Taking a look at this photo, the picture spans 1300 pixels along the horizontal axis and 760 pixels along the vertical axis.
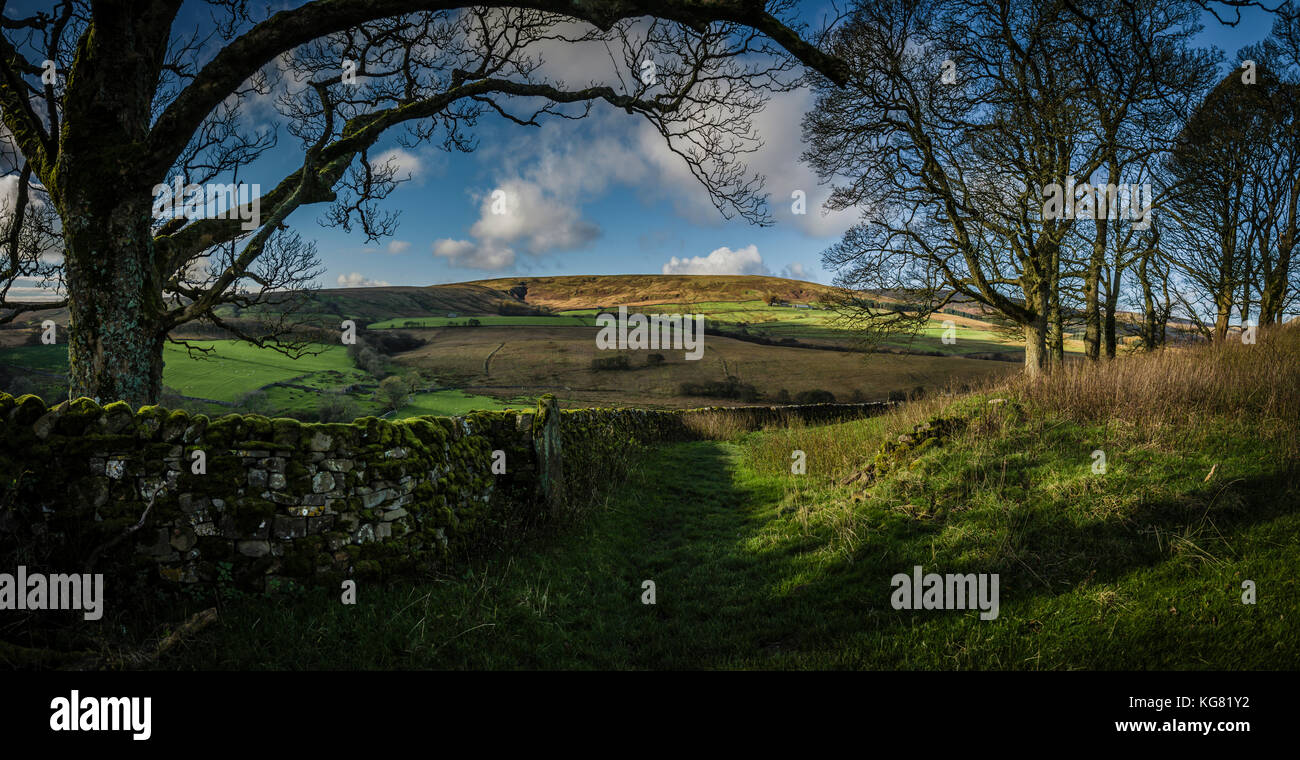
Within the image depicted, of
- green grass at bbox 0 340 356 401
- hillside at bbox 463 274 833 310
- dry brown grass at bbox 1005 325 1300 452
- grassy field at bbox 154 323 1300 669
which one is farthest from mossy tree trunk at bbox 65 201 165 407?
hillside at bbox 463 274 833 310

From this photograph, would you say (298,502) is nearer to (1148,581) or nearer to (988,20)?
(1148,581)

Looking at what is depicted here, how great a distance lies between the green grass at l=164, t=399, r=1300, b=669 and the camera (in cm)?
377

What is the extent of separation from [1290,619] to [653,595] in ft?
16.1

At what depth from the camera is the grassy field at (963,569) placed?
3809 millimetres

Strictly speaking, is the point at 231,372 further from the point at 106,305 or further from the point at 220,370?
the point at 106,305

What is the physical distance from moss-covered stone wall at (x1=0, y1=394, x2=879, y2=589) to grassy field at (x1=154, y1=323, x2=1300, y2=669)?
17.7 inches

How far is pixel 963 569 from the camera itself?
4.98m

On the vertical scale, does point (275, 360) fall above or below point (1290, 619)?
above

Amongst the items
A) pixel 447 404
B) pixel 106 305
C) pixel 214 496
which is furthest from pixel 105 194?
pixel 447 404

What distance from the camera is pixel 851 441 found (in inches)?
470

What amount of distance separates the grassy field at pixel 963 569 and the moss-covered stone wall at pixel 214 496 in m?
0.45

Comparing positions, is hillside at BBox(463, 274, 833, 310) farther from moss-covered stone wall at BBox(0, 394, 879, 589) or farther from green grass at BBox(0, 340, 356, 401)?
moss-covered stone wall at BBox(0, 394, 879, 589)

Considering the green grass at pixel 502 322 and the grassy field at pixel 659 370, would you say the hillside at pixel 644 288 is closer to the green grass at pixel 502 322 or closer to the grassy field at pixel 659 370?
the green grass at pixel 502 322
